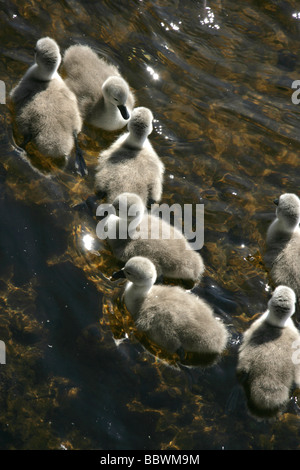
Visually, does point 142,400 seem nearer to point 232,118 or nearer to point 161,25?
point 232,118

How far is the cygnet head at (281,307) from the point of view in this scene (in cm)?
427

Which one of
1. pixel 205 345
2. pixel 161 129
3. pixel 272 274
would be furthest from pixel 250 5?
pixel 205 345

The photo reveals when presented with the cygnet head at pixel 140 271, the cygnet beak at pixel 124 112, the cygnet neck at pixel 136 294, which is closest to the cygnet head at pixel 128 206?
the cygnet head at pixel 140 271

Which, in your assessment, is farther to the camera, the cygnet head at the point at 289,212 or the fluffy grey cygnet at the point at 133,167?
the fluffy grey cygnet at the point at 133,167

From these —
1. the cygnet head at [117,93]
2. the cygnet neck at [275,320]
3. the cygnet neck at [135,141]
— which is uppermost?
the cygnet head at [117,93]

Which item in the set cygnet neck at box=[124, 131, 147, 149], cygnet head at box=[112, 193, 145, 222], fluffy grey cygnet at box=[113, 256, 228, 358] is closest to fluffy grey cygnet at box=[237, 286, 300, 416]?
fluffy grey cygnet at box=[113, 256, 228, 358]

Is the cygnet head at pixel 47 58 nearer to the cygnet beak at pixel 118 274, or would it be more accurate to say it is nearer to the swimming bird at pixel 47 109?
the swimming bird at pixel 47 109

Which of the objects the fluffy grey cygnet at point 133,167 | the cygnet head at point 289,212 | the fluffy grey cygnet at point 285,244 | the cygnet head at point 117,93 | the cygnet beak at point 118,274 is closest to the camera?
the cygnet beak at point 118,274

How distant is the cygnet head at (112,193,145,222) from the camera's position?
4672mm

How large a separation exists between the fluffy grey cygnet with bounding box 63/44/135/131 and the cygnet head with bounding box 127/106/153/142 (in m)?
0.26

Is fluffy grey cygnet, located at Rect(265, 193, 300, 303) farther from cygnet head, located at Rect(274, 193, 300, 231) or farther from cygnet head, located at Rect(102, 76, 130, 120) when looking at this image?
cygnet head, located at Rect(102, 76, 130, 120)

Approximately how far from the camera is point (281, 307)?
4266 mm

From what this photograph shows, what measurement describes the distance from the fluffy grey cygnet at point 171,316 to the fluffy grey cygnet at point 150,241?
18cm
